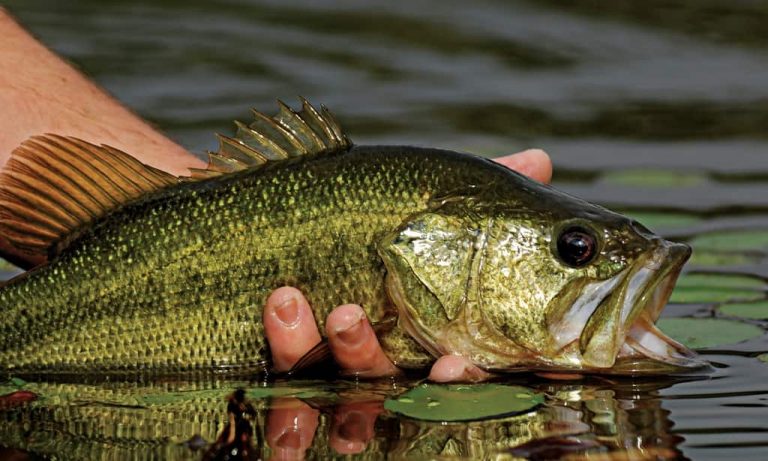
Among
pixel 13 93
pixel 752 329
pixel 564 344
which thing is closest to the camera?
pixel 564 344

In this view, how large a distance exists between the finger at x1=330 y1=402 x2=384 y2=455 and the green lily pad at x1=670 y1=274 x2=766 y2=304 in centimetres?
210

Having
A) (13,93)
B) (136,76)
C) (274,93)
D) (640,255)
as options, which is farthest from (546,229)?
(136,76)

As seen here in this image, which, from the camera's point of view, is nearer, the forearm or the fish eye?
the fish eye

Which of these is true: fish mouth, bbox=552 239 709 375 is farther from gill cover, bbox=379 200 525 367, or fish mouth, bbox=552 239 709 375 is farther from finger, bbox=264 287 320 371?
finger, bbox=264 287 320 371

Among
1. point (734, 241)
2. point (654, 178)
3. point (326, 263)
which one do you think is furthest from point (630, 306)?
point (654, 178)

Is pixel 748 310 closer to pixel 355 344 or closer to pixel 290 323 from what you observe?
pixel 355 344

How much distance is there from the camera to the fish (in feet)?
15.8

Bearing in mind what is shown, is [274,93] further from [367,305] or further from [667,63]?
[367,305]

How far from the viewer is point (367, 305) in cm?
487

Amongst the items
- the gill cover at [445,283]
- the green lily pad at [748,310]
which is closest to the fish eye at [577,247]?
the gill cover at [445,283]

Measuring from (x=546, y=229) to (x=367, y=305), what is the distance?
65 centimetres

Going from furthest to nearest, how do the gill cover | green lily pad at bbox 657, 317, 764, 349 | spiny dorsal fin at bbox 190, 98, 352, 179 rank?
green lily pad at bbox 657, 317, 764, 349
spiny dorsal fin at bbox 190, 98, 352, 179
the gill cover

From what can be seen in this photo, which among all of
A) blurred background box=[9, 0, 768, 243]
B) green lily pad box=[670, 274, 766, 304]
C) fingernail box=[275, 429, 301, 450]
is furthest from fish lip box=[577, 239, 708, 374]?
blurred background box=[9, 0, 768, 243]

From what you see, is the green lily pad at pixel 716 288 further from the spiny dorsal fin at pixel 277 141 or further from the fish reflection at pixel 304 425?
the spiny dorsal fin at pixel 277 141
